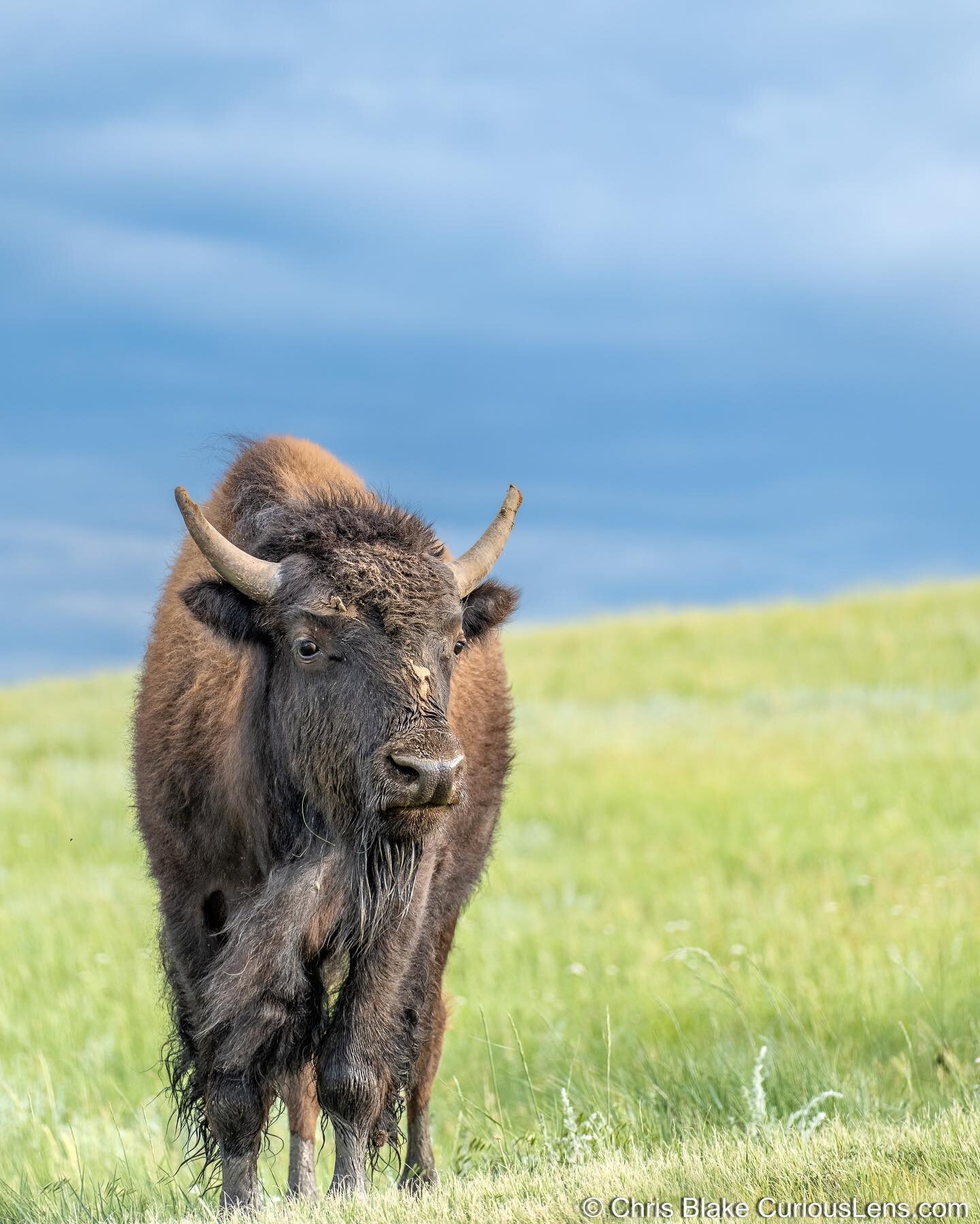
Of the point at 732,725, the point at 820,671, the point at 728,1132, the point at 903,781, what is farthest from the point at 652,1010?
the point at 820,671

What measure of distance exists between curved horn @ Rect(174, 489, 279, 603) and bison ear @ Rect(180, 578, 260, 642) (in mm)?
58

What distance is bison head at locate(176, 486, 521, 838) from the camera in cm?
470

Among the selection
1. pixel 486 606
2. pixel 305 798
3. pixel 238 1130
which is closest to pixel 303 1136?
pixel 238 1130

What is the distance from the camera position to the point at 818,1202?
4387 millimetres

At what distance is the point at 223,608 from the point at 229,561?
7.8 inches

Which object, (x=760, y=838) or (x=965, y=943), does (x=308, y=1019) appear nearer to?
(x=965, y=943)

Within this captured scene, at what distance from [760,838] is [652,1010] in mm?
5157

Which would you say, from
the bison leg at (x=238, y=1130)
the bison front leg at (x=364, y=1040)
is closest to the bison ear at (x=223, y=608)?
the bison front leg at (x=364, y=1040)

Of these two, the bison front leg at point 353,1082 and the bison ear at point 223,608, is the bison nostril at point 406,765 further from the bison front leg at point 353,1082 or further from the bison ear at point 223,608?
the bison front leg at point 353,1082

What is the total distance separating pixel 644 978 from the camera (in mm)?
9648

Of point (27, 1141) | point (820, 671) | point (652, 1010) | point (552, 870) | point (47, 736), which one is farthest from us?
point (820, 671)

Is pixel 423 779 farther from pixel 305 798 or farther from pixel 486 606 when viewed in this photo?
pixel 486 606

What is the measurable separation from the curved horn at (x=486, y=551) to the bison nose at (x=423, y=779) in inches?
39.3

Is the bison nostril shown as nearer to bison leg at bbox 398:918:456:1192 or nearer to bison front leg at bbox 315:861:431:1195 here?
bison front leg at bbox 315:861:431:1195
